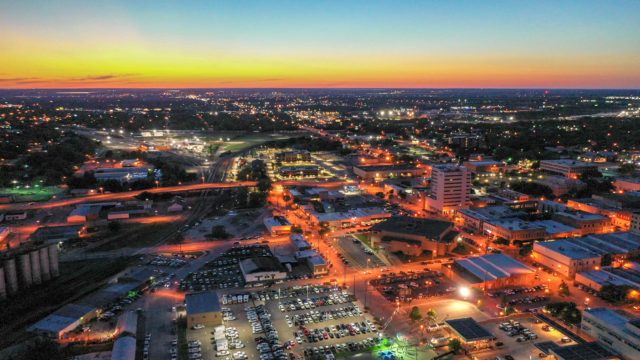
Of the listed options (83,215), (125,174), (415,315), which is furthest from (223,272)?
(125,174)

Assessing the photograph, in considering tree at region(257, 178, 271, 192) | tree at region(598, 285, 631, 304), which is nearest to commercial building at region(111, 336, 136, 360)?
tree at region(598, 285, 631, 304)

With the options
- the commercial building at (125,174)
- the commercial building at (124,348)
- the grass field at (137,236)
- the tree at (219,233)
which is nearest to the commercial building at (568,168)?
the tree at (219,233)

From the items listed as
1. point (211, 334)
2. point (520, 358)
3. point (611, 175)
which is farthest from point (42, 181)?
point (611, 175)

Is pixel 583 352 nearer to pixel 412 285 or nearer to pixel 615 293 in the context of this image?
pixel 615 293

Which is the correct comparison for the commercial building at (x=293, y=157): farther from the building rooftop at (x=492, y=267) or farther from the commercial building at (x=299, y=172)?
the building rooftop at (x=492, y=267)

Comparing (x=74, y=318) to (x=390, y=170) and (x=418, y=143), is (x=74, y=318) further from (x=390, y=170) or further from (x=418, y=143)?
(x=418, y=143)
